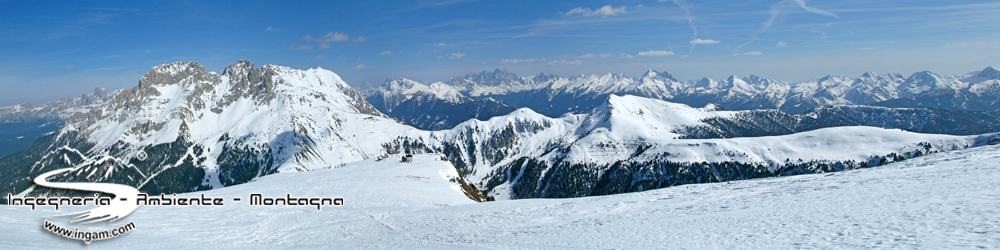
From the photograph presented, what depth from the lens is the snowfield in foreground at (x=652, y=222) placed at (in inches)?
776

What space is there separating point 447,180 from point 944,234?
2943 inches

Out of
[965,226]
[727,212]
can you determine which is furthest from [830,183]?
[965,226]

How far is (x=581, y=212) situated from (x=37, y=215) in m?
37.2

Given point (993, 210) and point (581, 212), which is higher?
point (993, 210)

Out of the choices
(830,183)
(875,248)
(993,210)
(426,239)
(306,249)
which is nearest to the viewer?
(875,248)

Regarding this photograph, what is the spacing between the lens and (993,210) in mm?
21031

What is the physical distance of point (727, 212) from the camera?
29.9 meters

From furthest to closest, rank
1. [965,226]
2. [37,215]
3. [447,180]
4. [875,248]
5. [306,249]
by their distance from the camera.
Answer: [447,180], [306,249], [37,215], [965,226], [875,248]

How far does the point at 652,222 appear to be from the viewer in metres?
29.2

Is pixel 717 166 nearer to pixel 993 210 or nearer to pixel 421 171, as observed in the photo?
pixel 421 171

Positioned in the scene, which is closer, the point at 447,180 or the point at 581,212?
the point at 581,212

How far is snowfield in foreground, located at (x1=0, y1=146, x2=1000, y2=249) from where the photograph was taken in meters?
19.7

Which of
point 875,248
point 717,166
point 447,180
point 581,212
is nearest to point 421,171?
point 447,180

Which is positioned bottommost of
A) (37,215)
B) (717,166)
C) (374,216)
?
(717,166)
